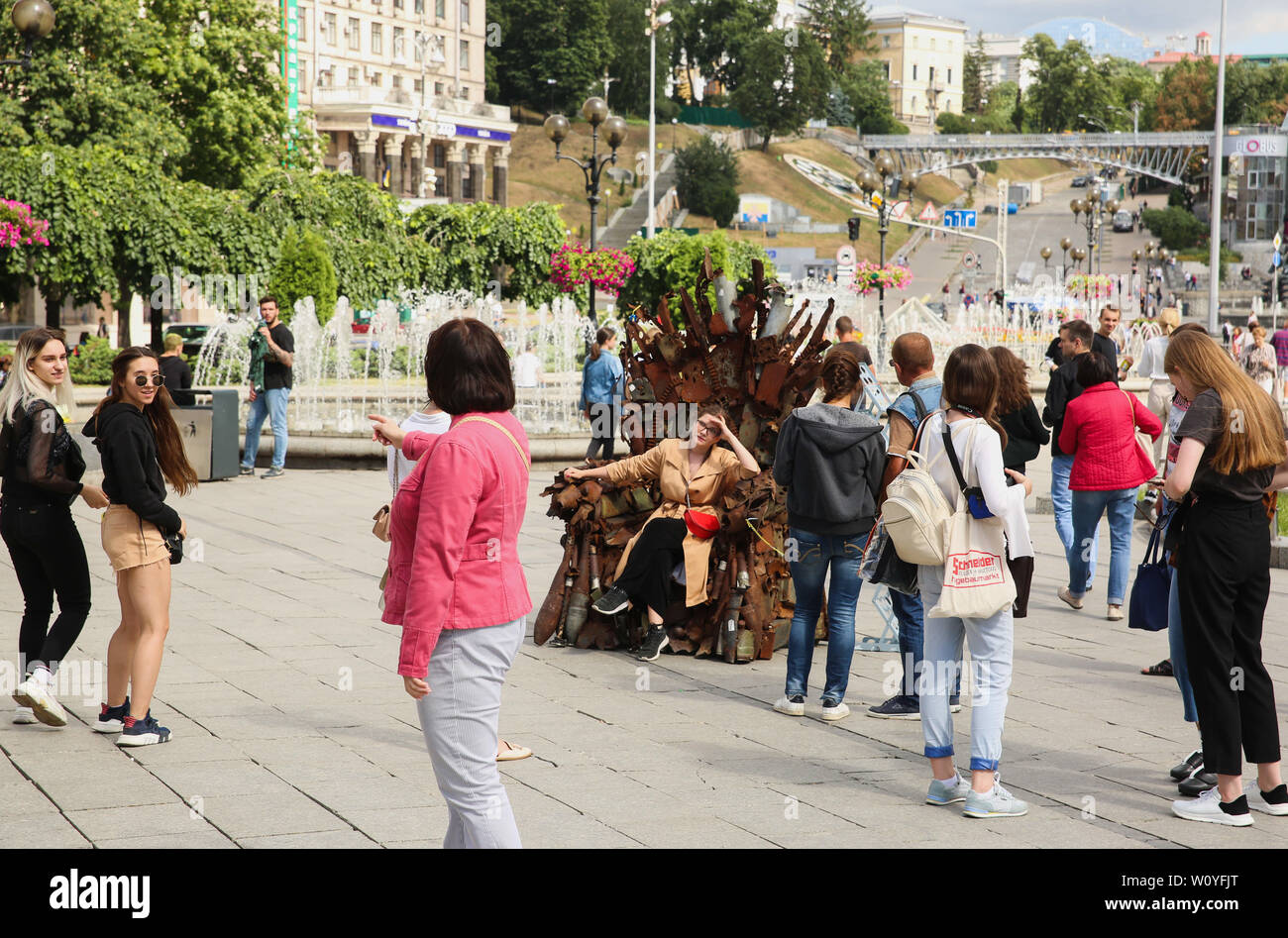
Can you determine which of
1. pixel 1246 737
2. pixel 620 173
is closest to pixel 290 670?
pixel 1246 737

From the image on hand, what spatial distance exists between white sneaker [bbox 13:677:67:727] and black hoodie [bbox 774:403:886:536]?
324 cm

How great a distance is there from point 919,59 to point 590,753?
162992mm

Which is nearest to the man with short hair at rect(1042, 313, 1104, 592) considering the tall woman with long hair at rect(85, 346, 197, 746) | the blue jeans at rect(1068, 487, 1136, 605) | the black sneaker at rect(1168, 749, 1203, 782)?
the blue jeans at rect(1068, 487, 1136, 605)

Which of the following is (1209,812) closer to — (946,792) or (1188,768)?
(1188,768)

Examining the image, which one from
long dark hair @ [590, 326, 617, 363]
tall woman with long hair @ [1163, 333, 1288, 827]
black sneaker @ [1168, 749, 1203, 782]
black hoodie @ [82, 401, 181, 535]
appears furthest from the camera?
long dark hair @ [590, 326, 617, 363]

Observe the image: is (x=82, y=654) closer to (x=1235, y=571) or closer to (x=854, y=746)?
(x=854, y=746)

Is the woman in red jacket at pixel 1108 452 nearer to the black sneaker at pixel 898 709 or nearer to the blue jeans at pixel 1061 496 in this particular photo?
the blue jeans at pixel 1061 496

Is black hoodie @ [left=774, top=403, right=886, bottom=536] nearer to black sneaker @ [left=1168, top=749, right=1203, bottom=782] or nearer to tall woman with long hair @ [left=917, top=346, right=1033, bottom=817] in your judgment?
tall woman with long hair @ [left=917, top=346, right=1033, bottom=817]

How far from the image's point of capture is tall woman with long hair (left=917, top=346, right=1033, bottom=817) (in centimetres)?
494

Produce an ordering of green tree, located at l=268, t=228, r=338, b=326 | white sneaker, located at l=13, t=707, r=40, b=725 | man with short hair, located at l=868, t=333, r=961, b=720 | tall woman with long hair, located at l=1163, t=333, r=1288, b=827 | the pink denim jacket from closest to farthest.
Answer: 1. the pink denim jacket
2. tall woman with long hair, located at l=1163, t=333, r=1288, b=827
3. white sneaker, located at l=13, t=707, r=40, b=725
4. man with short hair, located at l=868, t=333, r=961, b=720
5. green tree, located at l=268, t=228, r=338, b=326

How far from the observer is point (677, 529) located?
7453 mm

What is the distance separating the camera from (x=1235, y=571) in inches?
195

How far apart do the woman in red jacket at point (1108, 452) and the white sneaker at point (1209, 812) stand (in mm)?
3718
